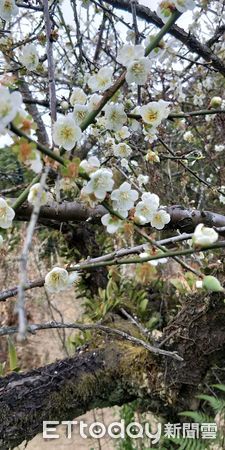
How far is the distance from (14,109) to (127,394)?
1.93 meters

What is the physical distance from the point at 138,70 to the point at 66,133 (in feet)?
0.58

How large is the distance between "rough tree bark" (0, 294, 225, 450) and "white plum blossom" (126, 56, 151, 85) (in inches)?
54.9

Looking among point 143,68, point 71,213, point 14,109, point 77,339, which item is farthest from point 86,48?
point 14,109

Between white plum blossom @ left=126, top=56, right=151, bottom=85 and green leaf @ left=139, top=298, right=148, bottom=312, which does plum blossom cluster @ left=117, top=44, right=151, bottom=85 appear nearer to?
white plum blossom @ left=126, top=56, right=151, bottom=85

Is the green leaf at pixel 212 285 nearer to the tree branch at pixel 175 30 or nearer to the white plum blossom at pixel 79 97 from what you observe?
the white plum blossom at pixel 79 97

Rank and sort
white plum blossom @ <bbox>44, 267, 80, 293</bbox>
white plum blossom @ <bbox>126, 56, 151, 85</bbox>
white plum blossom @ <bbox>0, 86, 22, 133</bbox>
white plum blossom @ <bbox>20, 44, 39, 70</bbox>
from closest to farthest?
white plum blossom @ <bbox>0, 86, 22, 133</bbox>, white plum blossom @ <bbox>126, 56, 151, 85</bbox>, white plum blossom @ <bbox>44, 267, 80, 293</bbox>, white plum blossom @ <bbox>20, 44, 39, 70</bbox>

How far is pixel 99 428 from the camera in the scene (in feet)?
9.61

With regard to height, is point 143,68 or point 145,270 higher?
point 143,68

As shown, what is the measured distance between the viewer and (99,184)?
816 millimetres

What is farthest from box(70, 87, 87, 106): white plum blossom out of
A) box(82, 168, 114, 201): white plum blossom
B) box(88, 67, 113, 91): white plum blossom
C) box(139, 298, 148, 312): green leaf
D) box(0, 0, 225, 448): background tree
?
box(139, 298, 148, 312): green leaf

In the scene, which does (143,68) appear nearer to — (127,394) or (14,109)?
(14,109)

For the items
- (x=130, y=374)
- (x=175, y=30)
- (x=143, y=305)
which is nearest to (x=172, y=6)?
(x=175, y=30)

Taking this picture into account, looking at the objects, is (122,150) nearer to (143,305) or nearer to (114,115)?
(114,115)

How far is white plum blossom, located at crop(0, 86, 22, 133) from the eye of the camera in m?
0.62
